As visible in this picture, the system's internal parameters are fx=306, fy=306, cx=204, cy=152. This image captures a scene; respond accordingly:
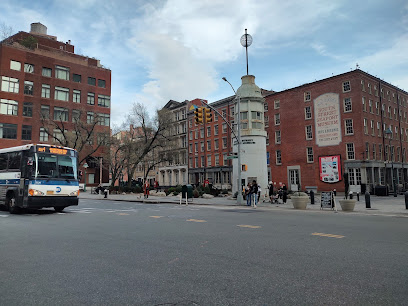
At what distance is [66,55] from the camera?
196ft

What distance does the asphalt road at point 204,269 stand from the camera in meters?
3.91

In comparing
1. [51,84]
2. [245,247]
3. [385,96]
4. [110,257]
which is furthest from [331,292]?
[51,84]

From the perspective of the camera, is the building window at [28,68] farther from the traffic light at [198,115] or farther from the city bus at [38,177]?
the traffic light at [198,115]

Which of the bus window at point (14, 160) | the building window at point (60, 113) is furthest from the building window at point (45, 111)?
the bus window at point (14, 160)

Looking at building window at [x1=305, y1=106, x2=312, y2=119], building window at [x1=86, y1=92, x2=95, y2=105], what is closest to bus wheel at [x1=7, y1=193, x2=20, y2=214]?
building window at [x1=305, y1=106, x2=312, y2=119]

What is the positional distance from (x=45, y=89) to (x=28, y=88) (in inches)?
109

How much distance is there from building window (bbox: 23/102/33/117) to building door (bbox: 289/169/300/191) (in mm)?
45566

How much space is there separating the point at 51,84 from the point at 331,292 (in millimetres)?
61752

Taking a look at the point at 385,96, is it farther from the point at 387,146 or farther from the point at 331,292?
the point at 331,292

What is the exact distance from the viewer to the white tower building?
30.6 metres

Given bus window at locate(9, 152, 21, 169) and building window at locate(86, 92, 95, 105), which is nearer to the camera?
bus window at locate(9, 152, 21, 169)

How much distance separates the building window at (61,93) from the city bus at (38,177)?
44.9m

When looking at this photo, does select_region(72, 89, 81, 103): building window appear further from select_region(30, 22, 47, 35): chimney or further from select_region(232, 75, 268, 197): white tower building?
select_region(232, 75, 268, 197): white tower building

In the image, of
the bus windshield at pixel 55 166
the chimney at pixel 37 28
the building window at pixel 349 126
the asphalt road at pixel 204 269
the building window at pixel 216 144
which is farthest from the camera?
the chimney at pixel 37 28
